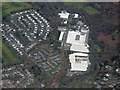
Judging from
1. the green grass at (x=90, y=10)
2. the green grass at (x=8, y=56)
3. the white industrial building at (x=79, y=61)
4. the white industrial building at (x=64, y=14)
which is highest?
the green grass at (x=90, y=10)

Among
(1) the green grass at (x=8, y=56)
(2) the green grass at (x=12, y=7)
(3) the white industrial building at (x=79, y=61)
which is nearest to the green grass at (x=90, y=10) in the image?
(2) the green grass at (x=12, y=7)

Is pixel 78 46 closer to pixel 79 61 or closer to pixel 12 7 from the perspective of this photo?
pixel 79 61

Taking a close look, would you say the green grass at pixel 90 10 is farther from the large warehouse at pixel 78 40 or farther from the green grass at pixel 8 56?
the green grass at pixel 8 56

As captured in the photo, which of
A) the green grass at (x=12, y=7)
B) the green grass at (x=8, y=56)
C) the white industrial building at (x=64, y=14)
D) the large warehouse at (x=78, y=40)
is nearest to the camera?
the green grass at (x=8, y=56)

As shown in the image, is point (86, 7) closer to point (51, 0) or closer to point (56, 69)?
point (51, 0)

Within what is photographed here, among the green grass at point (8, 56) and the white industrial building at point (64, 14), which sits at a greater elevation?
the white industrial building at point (64, 14)

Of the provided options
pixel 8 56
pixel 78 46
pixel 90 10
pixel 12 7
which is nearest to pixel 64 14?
pixel 90 10

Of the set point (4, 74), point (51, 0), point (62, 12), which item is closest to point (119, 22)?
point (62, 12)
